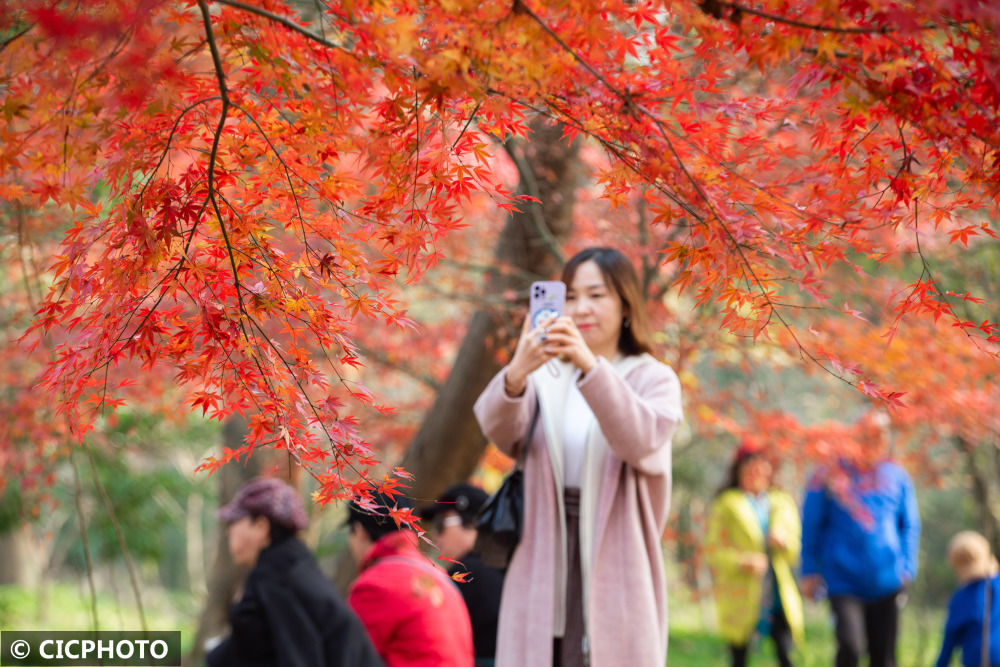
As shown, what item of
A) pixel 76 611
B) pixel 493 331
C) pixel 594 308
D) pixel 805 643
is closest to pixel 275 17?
pixel 594 308

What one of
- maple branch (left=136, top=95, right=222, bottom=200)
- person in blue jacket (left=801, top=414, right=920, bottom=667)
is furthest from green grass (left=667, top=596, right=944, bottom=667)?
maple branch (left=136, top=95, right=222, bottom=200)

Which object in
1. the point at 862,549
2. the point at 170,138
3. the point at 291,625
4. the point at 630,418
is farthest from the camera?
the point at 862,549

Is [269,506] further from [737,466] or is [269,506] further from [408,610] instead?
[737,466]

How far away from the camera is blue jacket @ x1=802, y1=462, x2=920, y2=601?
195 inches

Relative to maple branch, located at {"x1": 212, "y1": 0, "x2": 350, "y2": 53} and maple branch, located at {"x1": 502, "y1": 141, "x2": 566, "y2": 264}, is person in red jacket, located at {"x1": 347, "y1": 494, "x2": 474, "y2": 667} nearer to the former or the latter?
maple branch, located at {"x1": 502, "y1": 141, "x2": 566, "y2": 264}

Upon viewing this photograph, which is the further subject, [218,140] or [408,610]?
[408,610]

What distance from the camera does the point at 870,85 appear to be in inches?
57.8

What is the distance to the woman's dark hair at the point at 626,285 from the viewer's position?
261cm

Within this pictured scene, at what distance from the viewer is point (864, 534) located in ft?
16.5

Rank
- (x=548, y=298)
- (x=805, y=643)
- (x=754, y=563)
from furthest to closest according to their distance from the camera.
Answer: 1. (x=805, y=643)
2. (x=754, y=563)
3. (x=548, y=298)

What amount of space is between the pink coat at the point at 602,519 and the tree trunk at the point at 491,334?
185 cm

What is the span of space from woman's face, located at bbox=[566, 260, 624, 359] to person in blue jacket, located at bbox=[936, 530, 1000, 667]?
9.07 feet

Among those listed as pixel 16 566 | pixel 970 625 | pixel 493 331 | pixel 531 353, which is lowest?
pixel 970 625

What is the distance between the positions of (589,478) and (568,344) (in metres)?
0.40
